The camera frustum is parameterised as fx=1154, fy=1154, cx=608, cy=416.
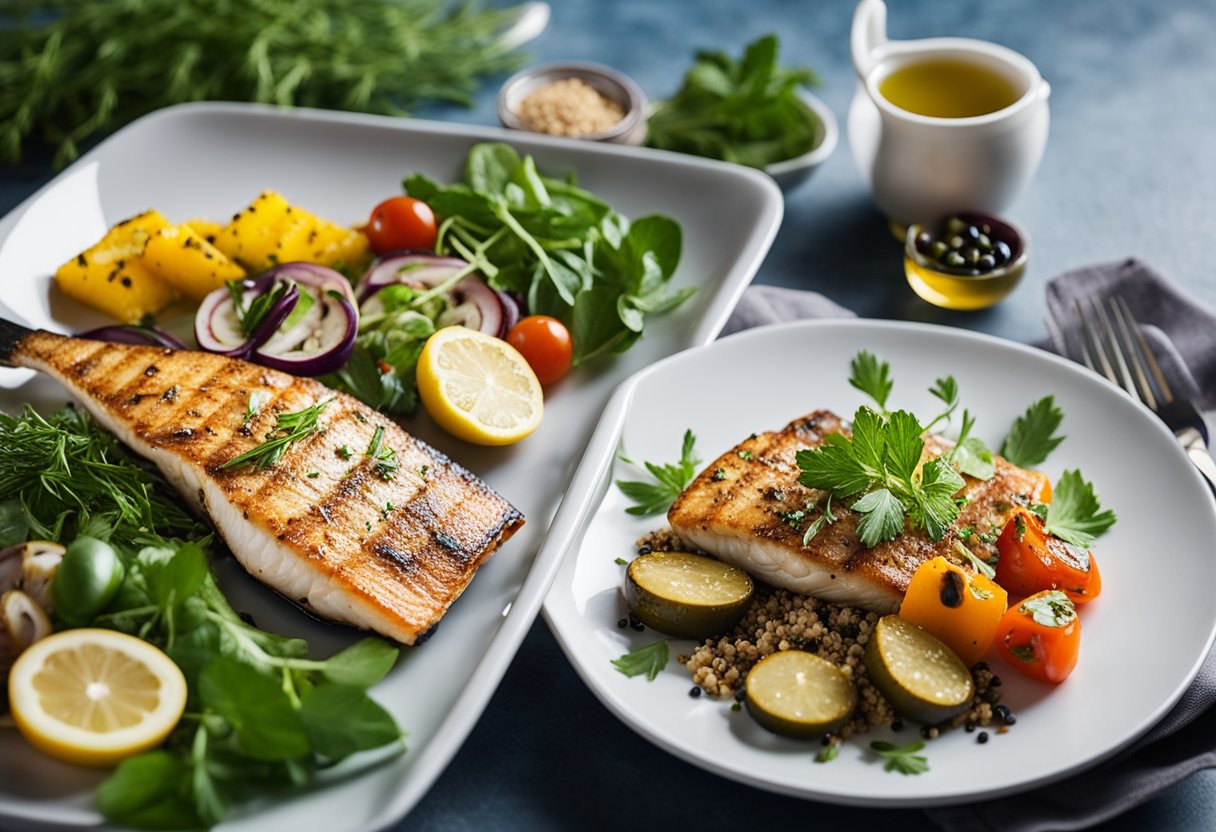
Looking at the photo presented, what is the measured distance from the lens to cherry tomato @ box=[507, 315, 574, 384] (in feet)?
12.8

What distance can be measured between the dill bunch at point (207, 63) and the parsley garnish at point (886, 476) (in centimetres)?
325

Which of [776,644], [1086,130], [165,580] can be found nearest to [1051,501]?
[776,644]

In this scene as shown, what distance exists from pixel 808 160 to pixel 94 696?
3617 mm

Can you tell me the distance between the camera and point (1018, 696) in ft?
9.52

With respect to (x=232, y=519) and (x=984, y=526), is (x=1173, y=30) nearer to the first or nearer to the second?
(x=984, y=526)

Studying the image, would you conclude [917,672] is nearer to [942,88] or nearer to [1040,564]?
[1040,564]

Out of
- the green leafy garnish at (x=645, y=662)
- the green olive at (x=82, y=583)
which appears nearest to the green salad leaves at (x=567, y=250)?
the green leafy garnish at (x=645, y=662)

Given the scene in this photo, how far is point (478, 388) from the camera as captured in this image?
146 inches

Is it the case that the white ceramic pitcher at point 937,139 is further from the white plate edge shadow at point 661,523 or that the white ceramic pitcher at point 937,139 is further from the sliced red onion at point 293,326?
the sliced red onion at point 293,326

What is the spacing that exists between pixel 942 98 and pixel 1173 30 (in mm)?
2295

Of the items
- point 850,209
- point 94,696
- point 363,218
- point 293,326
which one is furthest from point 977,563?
point 363,218

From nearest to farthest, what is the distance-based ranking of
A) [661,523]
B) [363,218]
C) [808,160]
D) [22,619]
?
1. [22,619]
2. [661,523]
3. [363,218]
4. [808,160]

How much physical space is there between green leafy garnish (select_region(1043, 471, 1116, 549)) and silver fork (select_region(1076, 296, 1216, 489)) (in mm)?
410

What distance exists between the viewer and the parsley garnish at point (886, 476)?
3.15m
